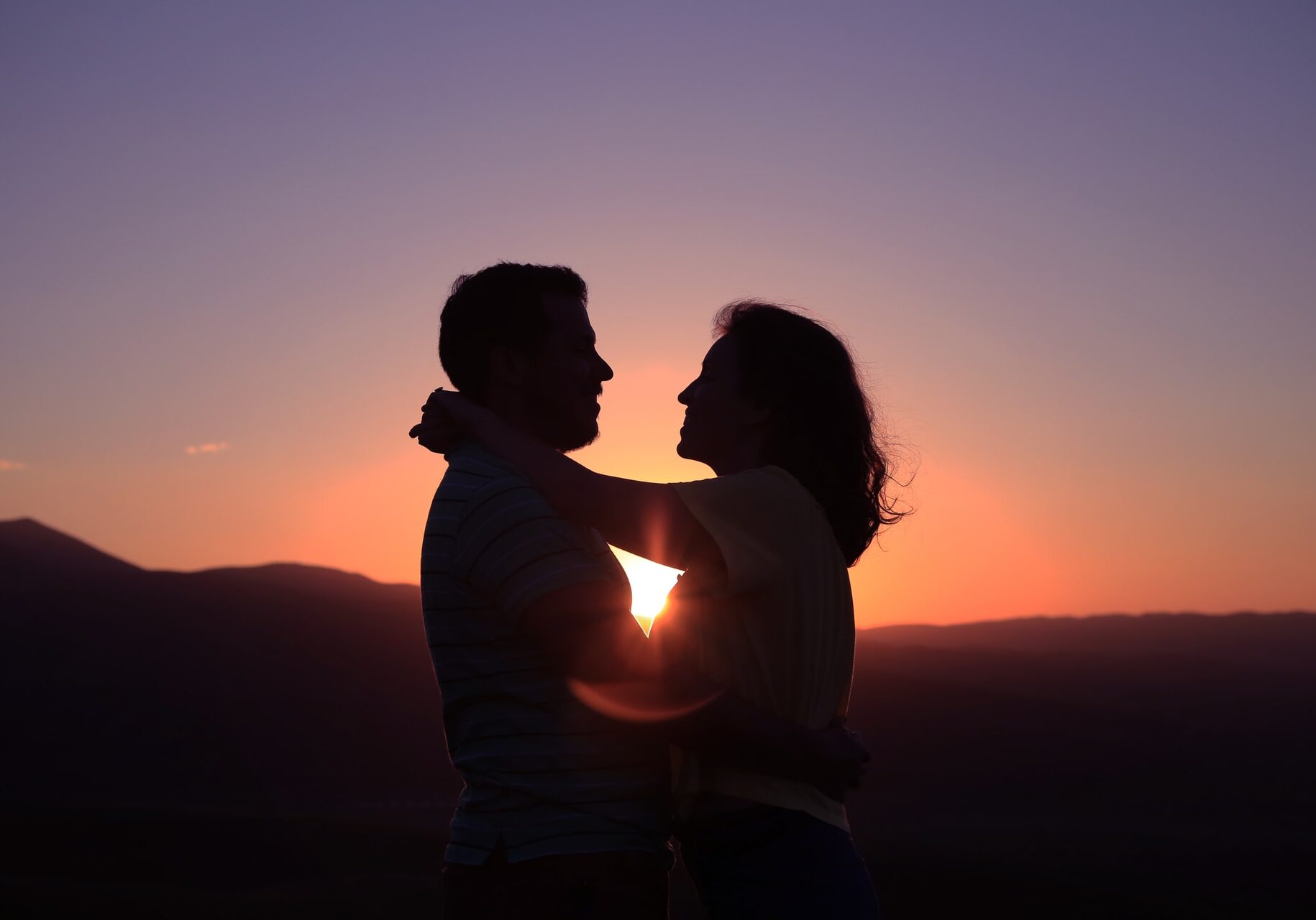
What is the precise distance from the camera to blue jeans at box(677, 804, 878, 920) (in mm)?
2619

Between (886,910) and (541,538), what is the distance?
15.8 meters

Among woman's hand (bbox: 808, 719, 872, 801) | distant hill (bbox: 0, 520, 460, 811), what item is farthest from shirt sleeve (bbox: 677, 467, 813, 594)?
distant hill (bbox: 0, 520, 460, 811)

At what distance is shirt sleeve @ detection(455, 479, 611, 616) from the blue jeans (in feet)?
2.11

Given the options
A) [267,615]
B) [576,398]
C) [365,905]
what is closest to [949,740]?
[267,615]

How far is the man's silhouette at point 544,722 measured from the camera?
8.41 ft

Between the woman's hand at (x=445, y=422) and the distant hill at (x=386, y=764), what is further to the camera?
the distant hill at (x=386, y=764)

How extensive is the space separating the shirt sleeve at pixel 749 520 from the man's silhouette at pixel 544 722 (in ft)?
0.82

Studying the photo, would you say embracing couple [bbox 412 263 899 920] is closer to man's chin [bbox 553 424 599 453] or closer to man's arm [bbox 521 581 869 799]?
man's arm [bbox 521 581 869 799]

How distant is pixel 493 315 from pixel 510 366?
0.14m

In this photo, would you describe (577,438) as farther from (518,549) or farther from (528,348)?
(518,549)

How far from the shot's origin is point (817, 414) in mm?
3035

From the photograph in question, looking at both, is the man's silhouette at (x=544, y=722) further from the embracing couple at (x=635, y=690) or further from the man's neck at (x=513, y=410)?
the man's neck at (x=513, y=410)

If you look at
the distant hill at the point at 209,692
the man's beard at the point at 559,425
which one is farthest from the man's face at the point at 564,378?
the distant hill at the point at 209,692

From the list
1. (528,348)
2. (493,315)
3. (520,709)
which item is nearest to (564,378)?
(528,348)
